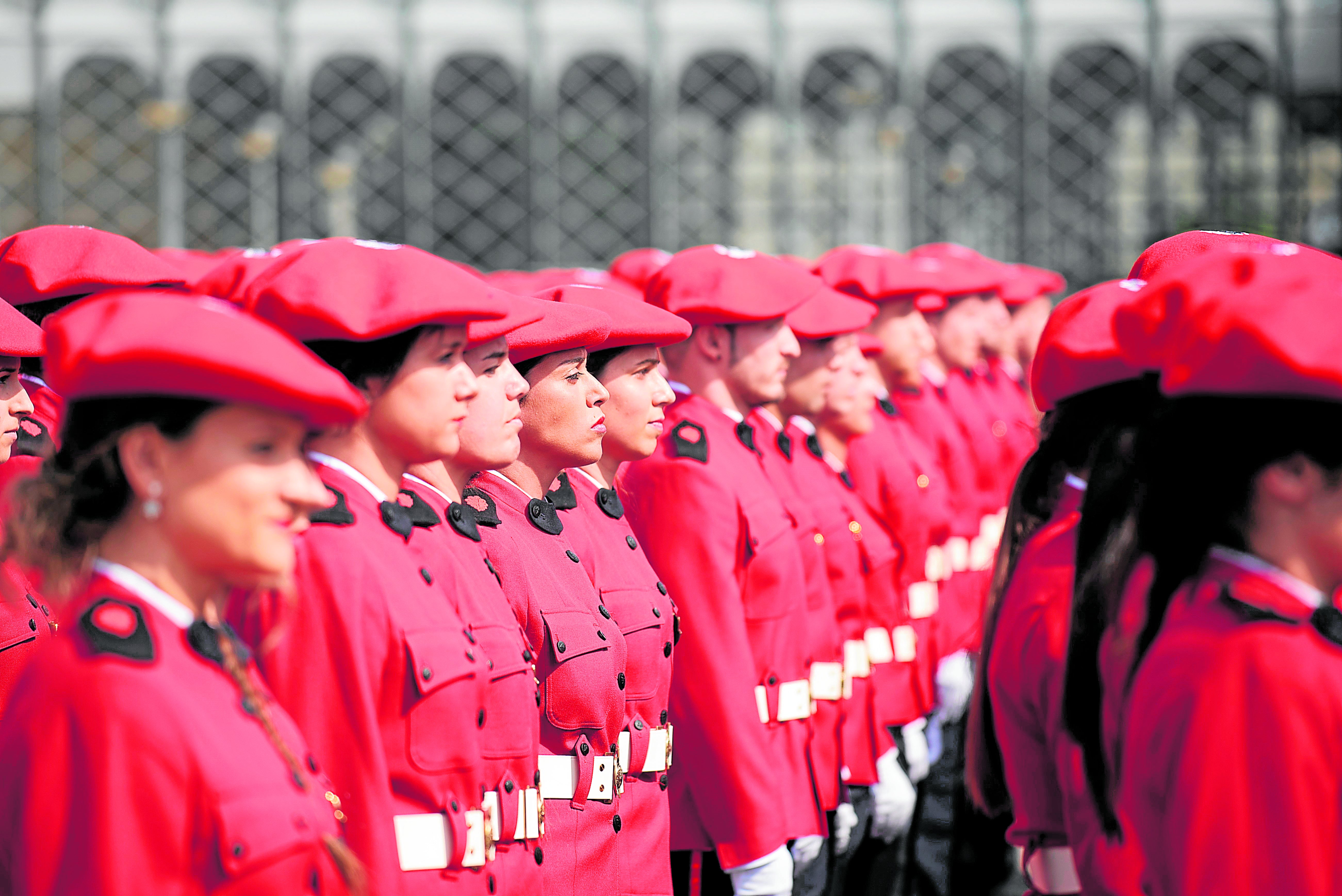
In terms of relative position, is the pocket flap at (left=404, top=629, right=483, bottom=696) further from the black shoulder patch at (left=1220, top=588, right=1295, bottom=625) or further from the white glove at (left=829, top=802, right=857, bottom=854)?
the white glove at (left=829, top=802, right=857, bottom=854)

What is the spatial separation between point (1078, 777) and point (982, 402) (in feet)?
17.6

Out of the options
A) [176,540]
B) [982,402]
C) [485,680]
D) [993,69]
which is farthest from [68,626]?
[993,69]

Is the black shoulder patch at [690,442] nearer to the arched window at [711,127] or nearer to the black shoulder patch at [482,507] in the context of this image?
the black shoulder patch at [482,507]

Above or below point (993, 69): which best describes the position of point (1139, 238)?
below

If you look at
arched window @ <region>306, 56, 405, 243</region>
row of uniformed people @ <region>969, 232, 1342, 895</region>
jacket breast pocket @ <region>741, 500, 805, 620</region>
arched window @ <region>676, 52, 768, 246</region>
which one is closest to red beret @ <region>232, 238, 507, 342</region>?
row of uniformed people @ <region>969, 232, 1342, 895</region>

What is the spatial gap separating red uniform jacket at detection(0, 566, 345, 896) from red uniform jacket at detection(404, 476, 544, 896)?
2.05 ft

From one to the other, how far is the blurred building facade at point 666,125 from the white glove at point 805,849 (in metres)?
9.73

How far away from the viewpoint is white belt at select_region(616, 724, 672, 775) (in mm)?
3199

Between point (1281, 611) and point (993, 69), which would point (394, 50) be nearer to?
point (993, 69)

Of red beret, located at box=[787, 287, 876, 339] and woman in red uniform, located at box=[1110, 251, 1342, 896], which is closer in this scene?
woman in red uniform, located at box=[1110, 251, 1342, 896]

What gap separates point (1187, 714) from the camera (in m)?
1.90

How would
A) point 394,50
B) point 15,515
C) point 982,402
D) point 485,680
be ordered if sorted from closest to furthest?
point 15,515 → point 485,680 → point 982,402 → point 394,50

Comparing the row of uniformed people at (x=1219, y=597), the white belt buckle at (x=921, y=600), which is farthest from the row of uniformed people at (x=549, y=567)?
the row of uniformed people at (x=1219, y=597)

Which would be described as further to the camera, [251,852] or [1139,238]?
[1139,238]
